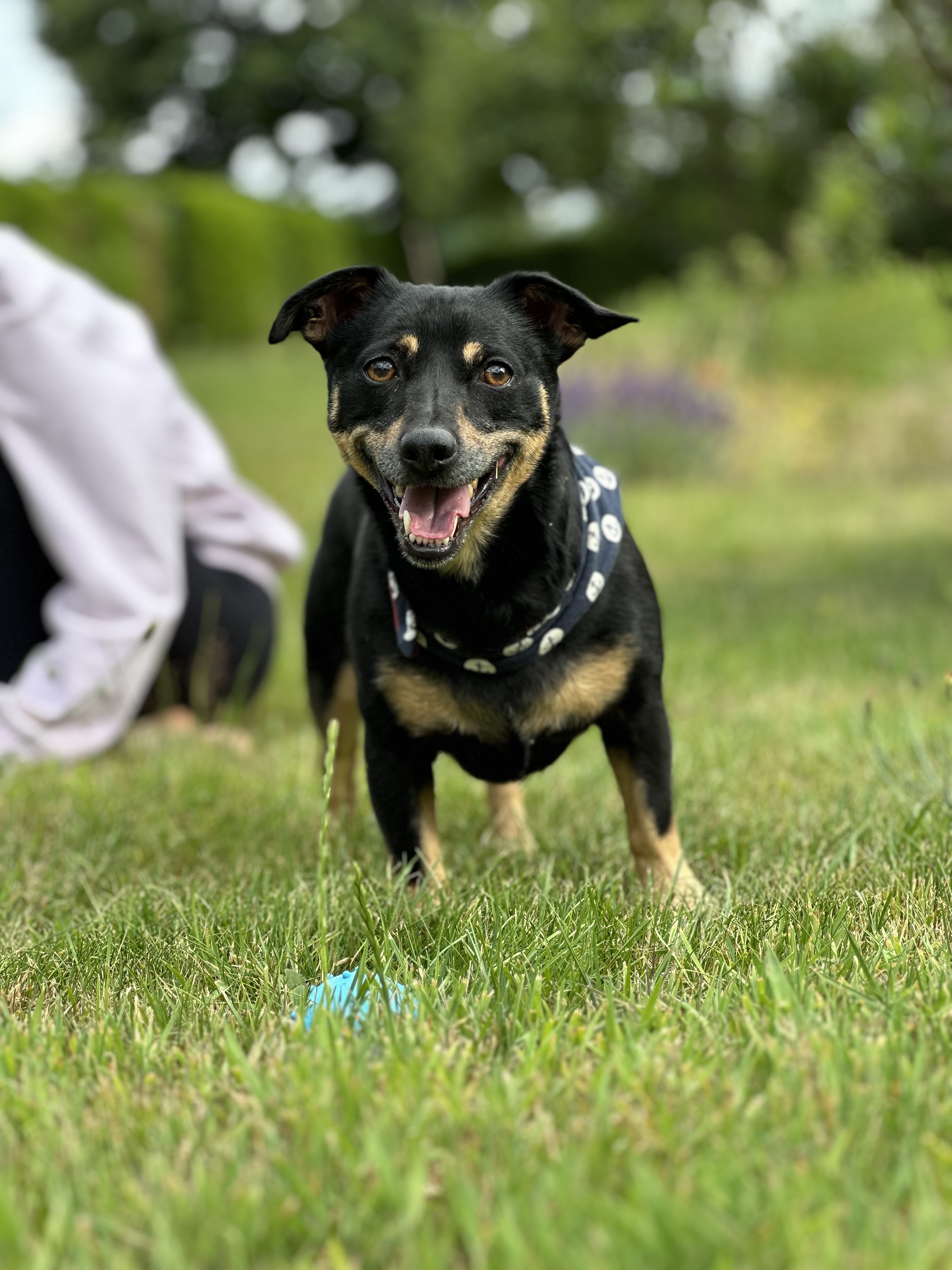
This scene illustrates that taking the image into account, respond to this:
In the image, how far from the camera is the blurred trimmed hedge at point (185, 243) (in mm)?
16453

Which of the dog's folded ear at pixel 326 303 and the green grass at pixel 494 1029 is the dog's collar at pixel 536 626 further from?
the dog's folded ear at pixel 326 303

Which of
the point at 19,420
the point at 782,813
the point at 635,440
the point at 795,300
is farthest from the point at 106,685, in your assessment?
the point at 795,300

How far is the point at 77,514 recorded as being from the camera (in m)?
3.98

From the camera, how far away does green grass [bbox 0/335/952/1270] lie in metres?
1.30

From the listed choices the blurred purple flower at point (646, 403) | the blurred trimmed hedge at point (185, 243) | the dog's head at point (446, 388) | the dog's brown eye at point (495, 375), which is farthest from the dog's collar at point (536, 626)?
the blurred trimmed hedge at point (185, 243)

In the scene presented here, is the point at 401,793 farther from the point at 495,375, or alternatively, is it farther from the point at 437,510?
the point at 495,375

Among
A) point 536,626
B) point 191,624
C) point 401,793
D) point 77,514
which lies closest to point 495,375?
point 536,626

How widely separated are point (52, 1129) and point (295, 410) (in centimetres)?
1316

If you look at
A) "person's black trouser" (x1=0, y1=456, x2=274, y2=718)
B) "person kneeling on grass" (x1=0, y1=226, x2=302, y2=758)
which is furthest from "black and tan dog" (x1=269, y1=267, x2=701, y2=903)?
"person's black trouser" (x1=0, y1=456, x2=274, y2=718)

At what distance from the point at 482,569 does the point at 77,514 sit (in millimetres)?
1958

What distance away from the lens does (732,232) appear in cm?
2658

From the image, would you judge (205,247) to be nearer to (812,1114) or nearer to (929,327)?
(929,327)

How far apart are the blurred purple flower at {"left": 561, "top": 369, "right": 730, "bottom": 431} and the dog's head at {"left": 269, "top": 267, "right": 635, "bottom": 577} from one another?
8.73 meters

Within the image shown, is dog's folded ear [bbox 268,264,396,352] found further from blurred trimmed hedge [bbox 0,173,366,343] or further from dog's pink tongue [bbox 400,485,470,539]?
blurred trimmed hedge [bbox 0,173,366,343]
